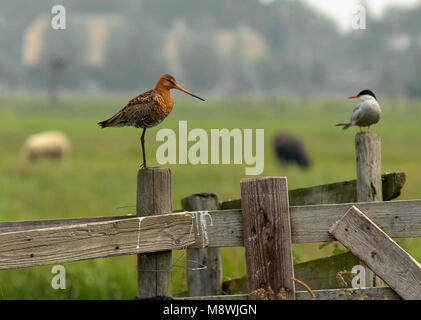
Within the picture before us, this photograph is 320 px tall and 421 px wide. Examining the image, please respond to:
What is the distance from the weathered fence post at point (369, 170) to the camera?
5645mm

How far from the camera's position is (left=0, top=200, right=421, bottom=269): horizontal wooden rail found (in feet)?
13.8

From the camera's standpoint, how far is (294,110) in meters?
118

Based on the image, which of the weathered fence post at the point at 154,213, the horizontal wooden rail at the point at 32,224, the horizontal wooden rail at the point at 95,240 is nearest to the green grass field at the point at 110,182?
the horizontal wooden rail at the point at 32,224

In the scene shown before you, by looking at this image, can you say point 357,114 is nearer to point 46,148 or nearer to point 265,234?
point 265,234

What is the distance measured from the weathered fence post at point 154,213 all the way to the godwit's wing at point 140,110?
81cm

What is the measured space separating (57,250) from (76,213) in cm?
1352

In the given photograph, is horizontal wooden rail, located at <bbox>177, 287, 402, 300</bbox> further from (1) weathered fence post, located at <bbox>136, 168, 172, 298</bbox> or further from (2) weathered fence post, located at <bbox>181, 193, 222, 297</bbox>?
(2) weathered fence post, located at <bbox>181, 193, 222, 297</bbox>

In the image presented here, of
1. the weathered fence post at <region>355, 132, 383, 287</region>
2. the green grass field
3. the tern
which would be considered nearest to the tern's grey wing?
the tern

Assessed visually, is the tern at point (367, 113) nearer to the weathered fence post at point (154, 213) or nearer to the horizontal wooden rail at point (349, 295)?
the horizontal wooden rail at point (349, 295)

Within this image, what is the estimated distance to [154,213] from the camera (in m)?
4.61

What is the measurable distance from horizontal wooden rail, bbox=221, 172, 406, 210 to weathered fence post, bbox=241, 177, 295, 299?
1.36 m

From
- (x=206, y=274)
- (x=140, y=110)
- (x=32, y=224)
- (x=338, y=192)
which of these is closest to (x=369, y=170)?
(x=338, y=192)
